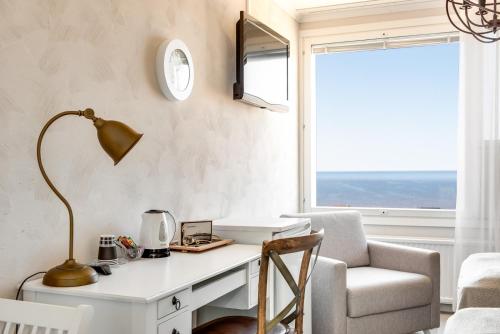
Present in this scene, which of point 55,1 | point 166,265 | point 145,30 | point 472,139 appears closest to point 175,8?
point 145,30

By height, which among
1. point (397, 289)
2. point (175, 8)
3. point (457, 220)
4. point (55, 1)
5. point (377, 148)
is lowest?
point (397, 289)

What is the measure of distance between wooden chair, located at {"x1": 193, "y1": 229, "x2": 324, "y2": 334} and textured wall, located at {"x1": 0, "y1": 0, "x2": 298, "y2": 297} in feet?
1.91

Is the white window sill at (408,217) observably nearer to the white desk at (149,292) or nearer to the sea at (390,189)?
the sea at (390,189)

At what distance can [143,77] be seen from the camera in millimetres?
2383


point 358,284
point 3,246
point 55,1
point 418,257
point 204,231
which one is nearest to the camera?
point 3,246

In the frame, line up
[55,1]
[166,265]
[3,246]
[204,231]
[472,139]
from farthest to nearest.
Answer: [472,139] → [204,231] → [166,265] → [55,1] → [3,246]

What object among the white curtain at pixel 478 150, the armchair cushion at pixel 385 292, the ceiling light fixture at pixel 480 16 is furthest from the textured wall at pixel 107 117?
the white curtain at pixel 478 150

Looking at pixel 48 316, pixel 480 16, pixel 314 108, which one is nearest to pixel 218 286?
pixel 48 316

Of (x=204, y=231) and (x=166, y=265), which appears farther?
(x=204, y=231)

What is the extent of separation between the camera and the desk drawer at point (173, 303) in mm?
Answer: 1596

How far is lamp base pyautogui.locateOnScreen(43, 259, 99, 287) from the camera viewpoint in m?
1.64

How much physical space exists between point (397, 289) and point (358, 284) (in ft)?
0.83

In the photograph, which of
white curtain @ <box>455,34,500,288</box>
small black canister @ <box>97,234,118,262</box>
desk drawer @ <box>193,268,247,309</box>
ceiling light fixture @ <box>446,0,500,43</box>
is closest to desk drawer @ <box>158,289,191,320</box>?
desk drawer @ <box>193,268,247,309</box>

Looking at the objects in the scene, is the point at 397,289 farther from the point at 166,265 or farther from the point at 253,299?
the point at 166,265
